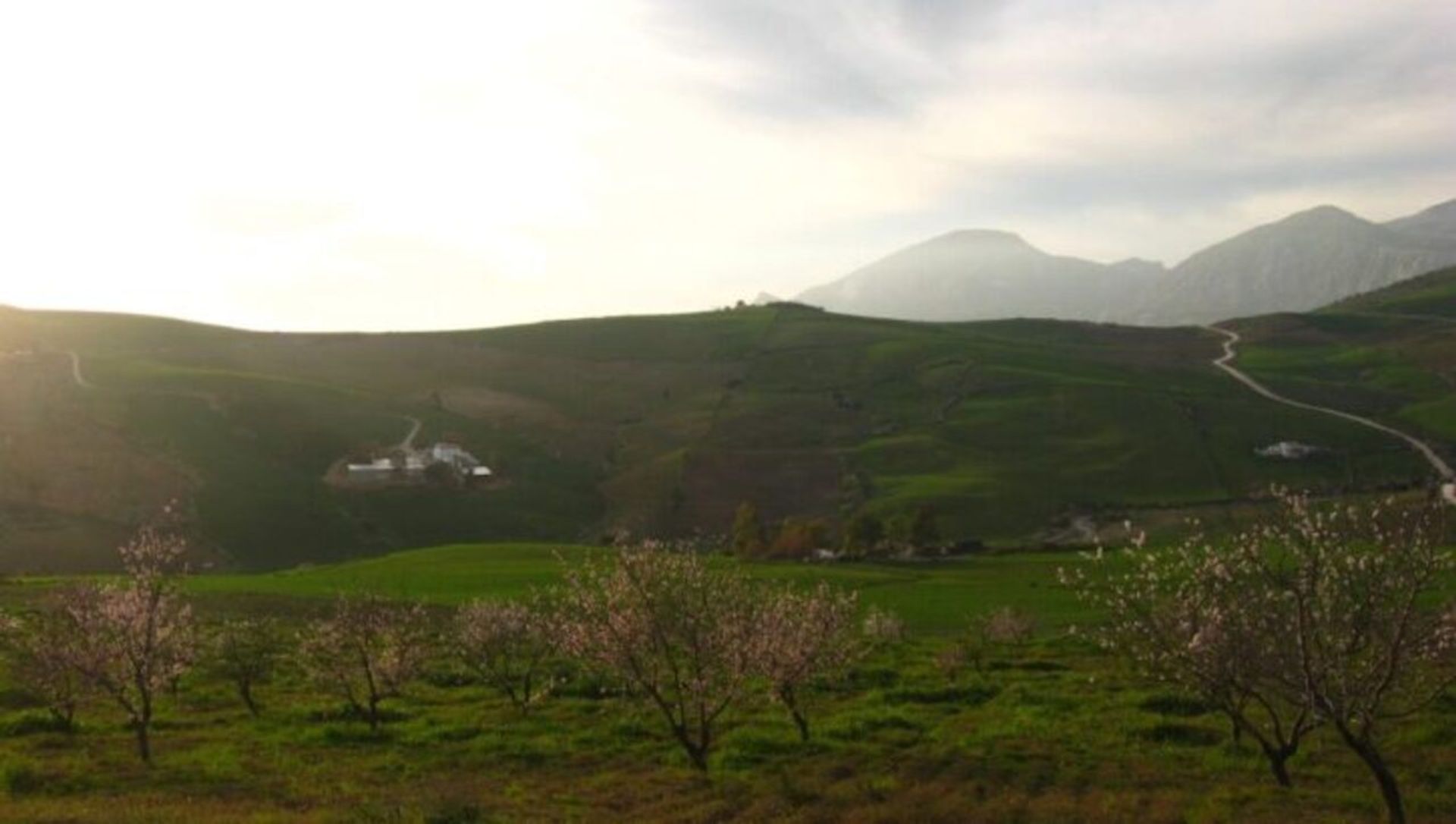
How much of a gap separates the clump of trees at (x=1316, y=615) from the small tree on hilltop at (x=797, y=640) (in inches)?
379

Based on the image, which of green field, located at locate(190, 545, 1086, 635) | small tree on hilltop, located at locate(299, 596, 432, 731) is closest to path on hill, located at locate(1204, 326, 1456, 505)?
green field, located at locate(190, 545, 1086, 635)

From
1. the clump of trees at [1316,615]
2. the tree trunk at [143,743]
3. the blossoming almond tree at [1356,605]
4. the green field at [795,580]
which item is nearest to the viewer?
the blossoming almond tree at [1356,605]

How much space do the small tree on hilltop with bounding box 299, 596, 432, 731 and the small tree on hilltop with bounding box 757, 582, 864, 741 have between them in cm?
1491

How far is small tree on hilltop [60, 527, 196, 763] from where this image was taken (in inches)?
1272

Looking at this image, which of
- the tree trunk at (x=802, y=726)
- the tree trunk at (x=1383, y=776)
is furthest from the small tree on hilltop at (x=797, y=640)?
the tree trunk at (x=1383, y=776)

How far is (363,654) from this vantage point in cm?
3912

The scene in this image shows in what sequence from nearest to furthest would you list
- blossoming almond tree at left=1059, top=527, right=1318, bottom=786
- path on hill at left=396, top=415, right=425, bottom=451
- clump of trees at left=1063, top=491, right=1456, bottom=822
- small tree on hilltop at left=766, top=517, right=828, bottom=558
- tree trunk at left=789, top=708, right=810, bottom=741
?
1. clump of trees at left=1063, top=491, right=1456, bottom=822
2. blossoming almond tree at left=1059, top=527, right=1318, bottom=786
3. tree trunk at left=789, top=708, right=810, bottom=741
4. small tree on hilltop at left=766, top=517, right=828, bottom=558
5. path on hill at left=396, top=415, right=425, bottom=451

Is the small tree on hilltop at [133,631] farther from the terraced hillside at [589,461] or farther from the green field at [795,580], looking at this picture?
the terraced hillside at [589,461]

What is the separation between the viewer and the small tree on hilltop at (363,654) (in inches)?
1574

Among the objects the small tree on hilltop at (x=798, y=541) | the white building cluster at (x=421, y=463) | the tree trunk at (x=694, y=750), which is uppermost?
the white building cluster at (x=421, y=463)

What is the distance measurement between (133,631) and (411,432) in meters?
151

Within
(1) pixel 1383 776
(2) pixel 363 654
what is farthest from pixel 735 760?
(1) pixel 1383 776

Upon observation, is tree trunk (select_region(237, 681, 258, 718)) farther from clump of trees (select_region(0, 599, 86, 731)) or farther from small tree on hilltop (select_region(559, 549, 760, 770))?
small tree on hilltop (select_region(559, 549, 760, 770))

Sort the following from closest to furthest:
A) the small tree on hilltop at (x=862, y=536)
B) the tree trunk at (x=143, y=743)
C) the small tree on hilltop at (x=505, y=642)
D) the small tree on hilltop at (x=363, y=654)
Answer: the tree trunk at (x=143, y=743) < the small tree on hilltop at (x=363, y=654) < the small tree on hilltop at (x=505, y=642) < the small tree on hilltop at (x=862, y=536)
